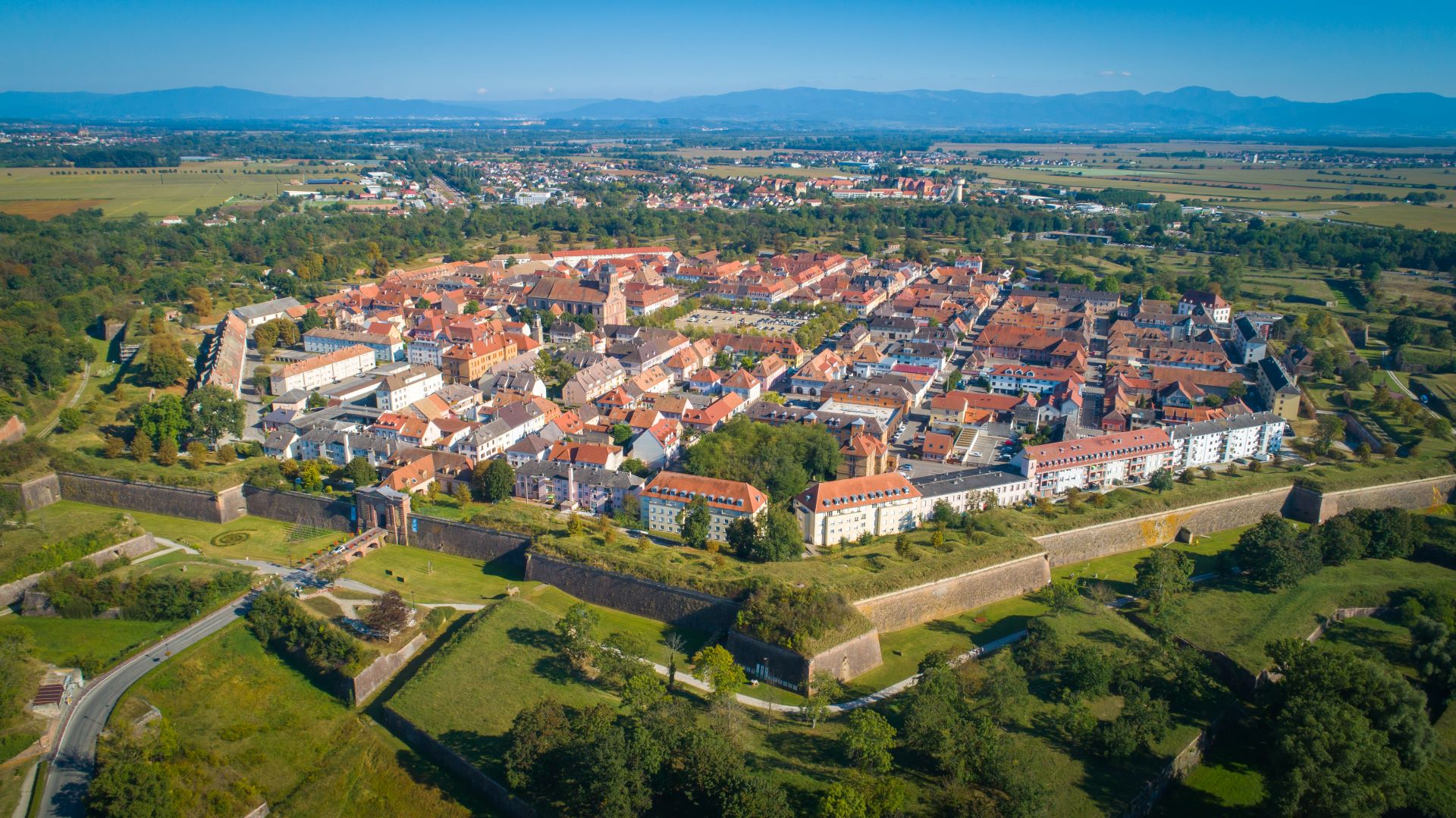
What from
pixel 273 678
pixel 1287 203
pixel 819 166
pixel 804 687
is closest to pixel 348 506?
pixel 273 678

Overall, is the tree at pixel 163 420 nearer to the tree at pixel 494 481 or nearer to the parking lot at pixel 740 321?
the tree at pixel 494 481

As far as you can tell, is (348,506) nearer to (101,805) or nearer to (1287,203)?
(101,805)

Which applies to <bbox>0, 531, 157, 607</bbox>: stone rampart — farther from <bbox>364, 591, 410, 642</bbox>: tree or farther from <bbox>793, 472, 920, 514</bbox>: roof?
<bbox>793, 472, 920, 514</bbox>: roof

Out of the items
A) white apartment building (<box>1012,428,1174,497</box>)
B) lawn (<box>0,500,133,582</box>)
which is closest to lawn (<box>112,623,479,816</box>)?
lawn (<box>0,500,133,582</box>)

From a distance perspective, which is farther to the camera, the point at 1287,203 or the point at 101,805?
the point at 1287,203

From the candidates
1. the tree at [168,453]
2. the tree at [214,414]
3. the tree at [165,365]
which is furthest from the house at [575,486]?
the tree at [165,365]

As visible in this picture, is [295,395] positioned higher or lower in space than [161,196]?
lower
